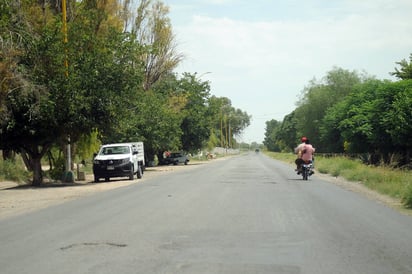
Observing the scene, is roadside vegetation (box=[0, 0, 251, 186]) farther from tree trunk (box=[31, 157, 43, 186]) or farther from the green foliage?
the green foliage

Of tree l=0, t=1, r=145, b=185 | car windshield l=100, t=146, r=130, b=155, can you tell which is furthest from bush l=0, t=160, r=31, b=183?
car windshield l=100, t=146, r=130, b=155

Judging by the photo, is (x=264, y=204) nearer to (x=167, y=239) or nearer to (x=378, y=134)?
(x=167, y=239)

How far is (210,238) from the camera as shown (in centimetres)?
993

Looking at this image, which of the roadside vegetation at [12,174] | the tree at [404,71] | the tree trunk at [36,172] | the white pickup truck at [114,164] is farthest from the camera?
the tree at [404,71]

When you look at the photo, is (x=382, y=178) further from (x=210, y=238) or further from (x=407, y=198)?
(x=210, y=238)

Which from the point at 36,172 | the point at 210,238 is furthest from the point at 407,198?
the point at 36,172

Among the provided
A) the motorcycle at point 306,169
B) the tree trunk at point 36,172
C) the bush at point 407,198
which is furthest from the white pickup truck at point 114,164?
the bush at point 407,198

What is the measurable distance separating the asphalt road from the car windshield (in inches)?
555

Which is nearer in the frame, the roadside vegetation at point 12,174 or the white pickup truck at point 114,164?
the white pickup truck at point 114,164

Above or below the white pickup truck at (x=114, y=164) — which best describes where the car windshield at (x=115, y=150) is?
above

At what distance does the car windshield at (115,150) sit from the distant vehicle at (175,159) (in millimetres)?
30615

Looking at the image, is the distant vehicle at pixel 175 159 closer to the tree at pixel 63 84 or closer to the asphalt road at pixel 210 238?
the tree at pixel 63 84

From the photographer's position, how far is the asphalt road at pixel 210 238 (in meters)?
7.84

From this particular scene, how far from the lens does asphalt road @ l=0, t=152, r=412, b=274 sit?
7.84m
